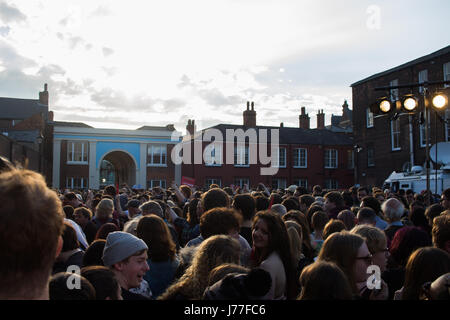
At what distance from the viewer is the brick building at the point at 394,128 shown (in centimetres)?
3084

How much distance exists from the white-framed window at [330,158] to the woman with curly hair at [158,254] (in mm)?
43350

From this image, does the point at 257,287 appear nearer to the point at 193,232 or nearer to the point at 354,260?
the point at 354,260

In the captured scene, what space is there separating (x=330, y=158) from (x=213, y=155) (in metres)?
13.4

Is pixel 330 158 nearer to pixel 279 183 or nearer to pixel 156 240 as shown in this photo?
pixel 279 183

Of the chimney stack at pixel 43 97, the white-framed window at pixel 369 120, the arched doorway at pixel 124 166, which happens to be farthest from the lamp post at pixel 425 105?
the chimney stack at pixel 43 97

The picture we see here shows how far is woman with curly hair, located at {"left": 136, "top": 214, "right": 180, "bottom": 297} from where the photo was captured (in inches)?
166

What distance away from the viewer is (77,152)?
1647 inches

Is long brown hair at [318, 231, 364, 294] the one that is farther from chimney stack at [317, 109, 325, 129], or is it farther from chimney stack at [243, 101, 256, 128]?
chimney stack at [317, 109, 325, 129]

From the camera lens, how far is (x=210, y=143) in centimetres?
4144

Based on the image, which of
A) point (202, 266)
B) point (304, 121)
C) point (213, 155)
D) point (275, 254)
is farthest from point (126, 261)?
point (304, 121)

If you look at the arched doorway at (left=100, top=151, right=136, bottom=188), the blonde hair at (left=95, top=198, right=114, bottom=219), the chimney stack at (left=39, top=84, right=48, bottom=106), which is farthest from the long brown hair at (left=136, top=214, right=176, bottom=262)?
the chimney stack at (left=39, top=84, right=48, bottom=106)

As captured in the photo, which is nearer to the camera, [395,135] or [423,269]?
[423,269]

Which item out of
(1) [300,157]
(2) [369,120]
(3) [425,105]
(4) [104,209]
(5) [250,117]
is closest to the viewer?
(4) [104,209]
